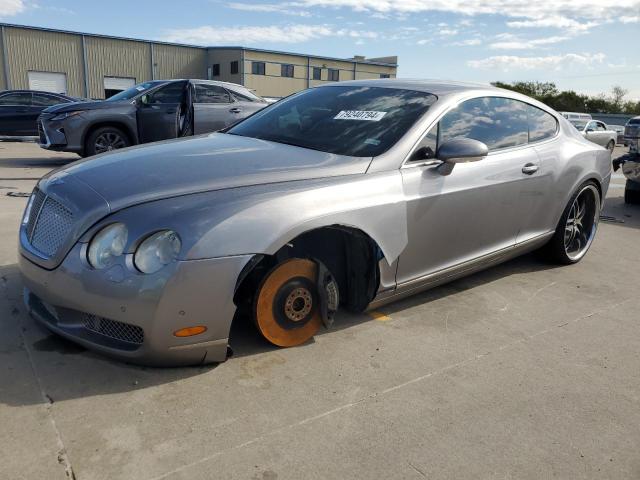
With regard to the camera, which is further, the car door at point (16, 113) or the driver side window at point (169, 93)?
the car door at point (16, 113)

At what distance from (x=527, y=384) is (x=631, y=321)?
1.40 metres

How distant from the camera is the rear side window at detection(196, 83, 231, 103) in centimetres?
924

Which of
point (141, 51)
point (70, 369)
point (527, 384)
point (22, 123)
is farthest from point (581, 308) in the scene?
point (141, 51)

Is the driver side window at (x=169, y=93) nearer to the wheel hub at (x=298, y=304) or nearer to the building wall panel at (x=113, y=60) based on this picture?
the wheel hub at (x=298, y=304)

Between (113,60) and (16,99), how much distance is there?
1249 inches

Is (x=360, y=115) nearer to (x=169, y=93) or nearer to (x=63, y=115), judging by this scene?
(x=169, y=93)

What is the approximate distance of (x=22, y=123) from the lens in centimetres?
1313

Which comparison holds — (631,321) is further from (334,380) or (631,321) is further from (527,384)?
(334,380)

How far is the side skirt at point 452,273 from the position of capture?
3227mm

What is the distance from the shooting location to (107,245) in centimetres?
242

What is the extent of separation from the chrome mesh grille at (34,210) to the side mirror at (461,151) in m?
2.27

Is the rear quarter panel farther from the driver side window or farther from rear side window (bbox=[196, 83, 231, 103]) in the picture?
the driver side window

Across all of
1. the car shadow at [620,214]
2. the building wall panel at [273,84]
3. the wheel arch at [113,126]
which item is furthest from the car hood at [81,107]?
the building wall panel at [273,84]

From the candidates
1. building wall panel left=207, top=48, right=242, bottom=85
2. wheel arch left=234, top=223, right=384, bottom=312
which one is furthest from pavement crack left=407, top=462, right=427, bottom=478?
building wall panel left=207, top=48, right=242, bottom=85
